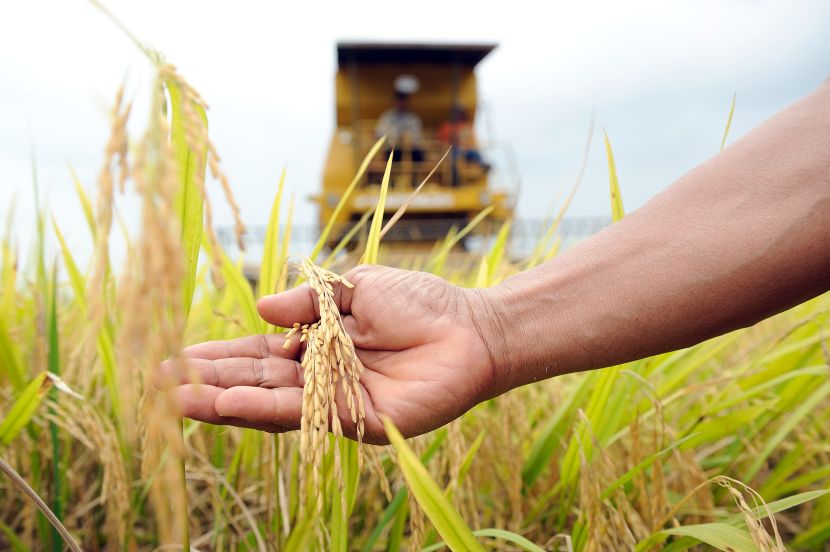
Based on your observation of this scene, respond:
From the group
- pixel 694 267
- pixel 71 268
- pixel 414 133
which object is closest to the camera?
pixel 694 267

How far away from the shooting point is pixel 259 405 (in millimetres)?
783

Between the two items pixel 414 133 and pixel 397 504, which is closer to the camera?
pixel 397 504

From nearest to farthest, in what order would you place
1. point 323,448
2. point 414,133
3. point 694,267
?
point 323,448 → point 694,267 → point 414,133

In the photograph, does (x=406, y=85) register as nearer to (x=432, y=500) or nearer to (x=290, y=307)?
(x=290, y=307)

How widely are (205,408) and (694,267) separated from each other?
0.69 meters

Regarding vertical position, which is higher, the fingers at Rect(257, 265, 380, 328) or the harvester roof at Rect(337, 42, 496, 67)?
the harvester roof at Rect(337, 42, 496, 67)

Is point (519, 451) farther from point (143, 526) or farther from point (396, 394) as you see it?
point (143, 526)

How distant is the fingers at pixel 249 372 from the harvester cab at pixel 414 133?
8.45 m

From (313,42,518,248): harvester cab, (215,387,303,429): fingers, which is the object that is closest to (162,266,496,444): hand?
(215,387,303,429): fingers

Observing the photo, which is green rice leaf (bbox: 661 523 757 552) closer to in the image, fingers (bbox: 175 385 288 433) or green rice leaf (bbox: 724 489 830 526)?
green rice leaf (bbox: 724 489 830 526)

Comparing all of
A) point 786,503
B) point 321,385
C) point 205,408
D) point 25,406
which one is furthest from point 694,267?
point 25,406

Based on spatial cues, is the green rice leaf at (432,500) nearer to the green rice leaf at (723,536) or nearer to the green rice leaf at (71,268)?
the green rice leaf at (723,536)

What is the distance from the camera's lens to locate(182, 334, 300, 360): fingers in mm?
911

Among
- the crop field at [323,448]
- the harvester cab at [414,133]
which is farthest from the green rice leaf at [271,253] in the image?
the harvester cab at [414,133]
